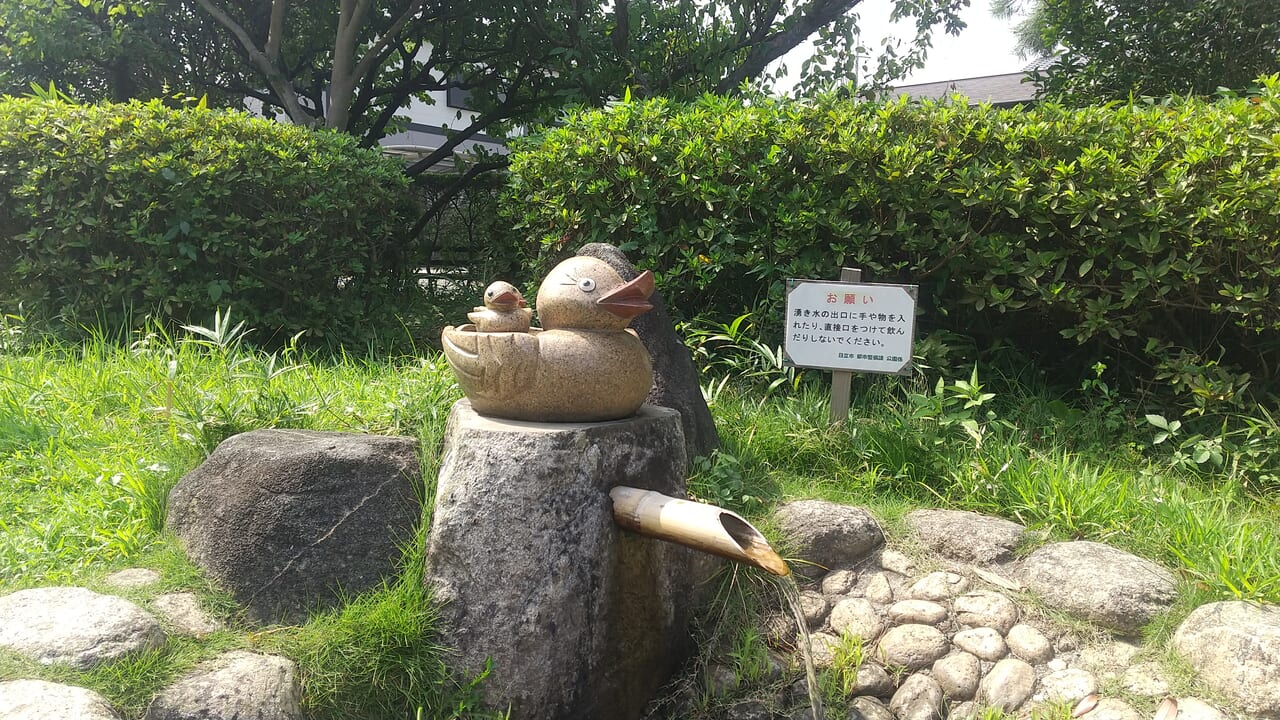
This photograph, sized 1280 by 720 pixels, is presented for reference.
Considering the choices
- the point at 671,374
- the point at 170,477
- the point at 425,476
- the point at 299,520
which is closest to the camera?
the point at 299,520

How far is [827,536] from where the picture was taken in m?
2.98

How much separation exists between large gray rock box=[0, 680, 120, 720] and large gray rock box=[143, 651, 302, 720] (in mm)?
143

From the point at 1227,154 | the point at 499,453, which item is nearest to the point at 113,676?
the point at 499,453

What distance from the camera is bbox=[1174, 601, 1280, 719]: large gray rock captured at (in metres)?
2.21

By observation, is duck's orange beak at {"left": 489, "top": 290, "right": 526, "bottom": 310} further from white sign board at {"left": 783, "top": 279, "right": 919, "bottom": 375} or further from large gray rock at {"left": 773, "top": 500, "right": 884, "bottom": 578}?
white sign board at {"left": 783, "top": 279, "right": 919, "bottom": 375}

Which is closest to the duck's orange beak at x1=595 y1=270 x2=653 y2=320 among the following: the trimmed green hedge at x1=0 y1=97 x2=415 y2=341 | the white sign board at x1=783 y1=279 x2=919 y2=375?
the white sign board at x1=783 y1=279 x2=919 y2=375

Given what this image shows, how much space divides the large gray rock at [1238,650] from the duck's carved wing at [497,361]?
6.95ft

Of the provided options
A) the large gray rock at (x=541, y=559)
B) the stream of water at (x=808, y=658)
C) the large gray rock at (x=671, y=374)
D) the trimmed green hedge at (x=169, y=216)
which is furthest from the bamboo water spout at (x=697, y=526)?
the trimmed green hedge at (x=169, y=216)

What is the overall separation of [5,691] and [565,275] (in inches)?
69.1

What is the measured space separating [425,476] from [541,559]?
0.63m

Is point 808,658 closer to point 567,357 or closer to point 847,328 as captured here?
point 567,357

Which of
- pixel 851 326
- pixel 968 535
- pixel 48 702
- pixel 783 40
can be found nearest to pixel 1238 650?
pixel 968 535

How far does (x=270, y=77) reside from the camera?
6.30m

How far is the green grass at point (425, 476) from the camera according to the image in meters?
2.37
